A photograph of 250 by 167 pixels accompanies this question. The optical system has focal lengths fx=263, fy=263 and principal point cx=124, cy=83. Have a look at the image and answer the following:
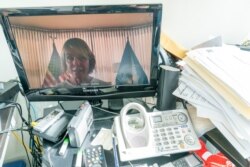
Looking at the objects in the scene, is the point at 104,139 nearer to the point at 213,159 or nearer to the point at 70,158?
the point at 70,158

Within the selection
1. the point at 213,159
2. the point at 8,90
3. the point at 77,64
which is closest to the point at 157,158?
the point at 213,159

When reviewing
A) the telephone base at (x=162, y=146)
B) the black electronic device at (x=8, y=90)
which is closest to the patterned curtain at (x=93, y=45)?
the black electronic device at (x=8, y=90)

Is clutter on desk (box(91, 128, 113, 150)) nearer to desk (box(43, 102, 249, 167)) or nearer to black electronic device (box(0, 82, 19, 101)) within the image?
desk (box(43, 102, 249, 167))

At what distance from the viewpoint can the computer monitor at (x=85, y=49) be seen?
2.69 feet

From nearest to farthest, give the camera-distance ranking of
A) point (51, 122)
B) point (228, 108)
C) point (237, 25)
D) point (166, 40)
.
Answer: point (228, 108), point (51, 122), point (166, 40), point (237, 25)

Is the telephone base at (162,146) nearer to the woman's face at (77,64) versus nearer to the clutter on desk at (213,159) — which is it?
Result: the clutter on desk at (213,159)

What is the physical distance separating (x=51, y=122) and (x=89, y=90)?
0.57 feet

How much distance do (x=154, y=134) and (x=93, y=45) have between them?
0.36m

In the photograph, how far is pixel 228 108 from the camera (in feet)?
2.54

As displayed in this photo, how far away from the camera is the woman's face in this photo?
90 cm

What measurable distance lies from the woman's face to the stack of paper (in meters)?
0.33

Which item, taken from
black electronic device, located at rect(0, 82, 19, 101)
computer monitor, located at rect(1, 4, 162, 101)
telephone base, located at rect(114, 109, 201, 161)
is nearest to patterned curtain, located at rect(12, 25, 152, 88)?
computer monitor, located at rect(1, 4, 162, 101)

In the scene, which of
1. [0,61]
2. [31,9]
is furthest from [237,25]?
[0,61]

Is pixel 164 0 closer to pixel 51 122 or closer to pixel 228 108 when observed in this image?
pixel 228 108
